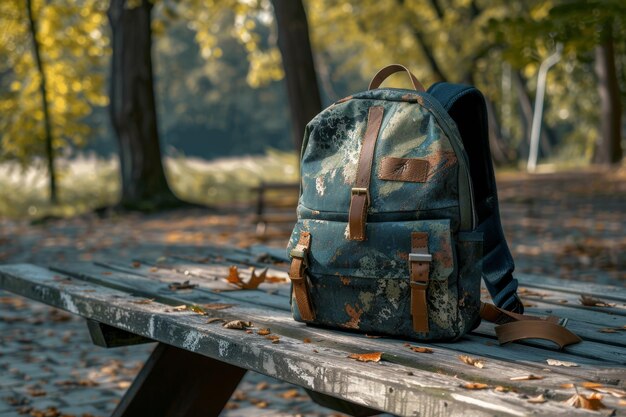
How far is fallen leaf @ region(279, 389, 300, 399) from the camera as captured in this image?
16.7 ft

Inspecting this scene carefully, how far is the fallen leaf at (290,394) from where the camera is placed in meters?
5.08

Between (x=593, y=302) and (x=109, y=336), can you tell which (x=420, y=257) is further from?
(x=109, y=336)

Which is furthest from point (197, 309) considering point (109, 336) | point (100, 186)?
point (100, 186)

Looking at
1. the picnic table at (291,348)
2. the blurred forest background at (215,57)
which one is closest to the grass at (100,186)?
the blurred forest background at (215,57)

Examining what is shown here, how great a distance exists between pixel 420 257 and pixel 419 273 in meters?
0.04

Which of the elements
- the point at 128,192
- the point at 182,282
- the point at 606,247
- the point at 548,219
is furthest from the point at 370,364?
the point at 128,192

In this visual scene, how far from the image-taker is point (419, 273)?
2504mm

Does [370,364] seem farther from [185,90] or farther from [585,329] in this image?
[185,90]

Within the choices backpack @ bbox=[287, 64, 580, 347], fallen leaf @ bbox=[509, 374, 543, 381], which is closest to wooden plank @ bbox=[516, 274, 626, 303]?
backpack @ bbox=[287, 64, 580, 347]

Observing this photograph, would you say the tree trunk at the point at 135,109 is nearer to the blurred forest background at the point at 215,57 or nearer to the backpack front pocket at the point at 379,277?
the blurred forest background at the point at 215,57

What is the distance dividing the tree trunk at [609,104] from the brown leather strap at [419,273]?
68.4 ft

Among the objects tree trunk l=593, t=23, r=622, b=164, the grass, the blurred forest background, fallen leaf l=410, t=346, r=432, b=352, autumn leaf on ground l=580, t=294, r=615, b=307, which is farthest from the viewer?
tree trunk l=593, t=23, r=622, b=164

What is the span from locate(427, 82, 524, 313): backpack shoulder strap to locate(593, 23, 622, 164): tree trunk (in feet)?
66.5

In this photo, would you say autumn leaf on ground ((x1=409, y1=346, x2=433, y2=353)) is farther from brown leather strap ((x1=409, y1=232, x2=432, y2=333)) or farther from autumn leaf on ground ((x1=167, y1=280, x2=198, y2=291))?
autumn leaf on ground ((x1=167, y1=280, x2=198, y2=291))
